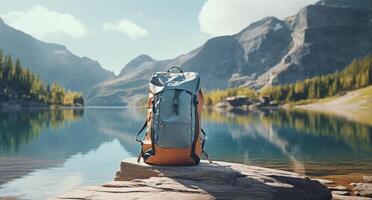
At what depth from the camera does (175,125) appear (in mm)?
11711

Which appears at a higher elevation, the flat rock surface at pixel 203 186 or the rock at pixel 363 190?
the flat rock surface at pixel 203 186

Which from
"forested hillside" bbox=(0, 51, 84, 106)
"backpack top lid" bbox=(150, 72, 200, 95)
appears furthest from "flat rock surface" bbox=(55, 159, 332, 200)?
"forested hillside" bbox=(0, 51, 84, 106)

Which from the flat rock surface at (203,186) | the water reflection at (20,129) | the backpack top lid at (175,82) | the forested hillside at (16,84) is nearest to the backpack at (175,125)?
the backpack top lid at (175,82)

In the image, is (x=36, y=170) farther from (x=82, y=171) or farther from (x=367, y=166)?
(x=367, y=166)

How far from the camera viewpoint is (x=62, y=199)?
8945mm

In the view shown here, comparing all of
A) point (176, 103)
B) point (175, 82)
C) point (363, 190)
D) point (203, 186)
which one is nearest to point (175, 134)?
point (176, 103)

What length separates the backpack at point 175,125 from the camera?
1173cm

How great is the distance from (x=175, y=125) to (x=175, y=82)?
134 centimetres

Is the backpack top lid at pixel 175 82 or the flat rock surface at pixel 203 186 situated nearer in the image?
the flat rock surface at pixel 203 186

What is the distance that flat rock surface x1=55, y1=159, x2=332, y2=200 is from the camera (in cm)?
934

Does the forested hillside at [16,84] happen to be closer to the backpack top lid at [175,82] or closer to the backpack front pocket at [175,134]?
the backpack top lid at [175,82]

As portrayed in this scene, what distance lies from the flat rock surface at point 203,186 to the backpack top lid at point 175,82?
7.30 feet

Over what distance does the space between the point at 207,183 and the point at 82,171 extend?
18.2 metres

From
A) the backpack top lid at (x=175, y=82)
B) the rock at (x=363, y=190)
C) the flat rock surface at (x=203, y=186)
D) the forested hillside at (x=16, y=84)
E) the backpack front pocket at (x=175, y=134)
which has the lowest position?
the rock at (x=363, y=190)
